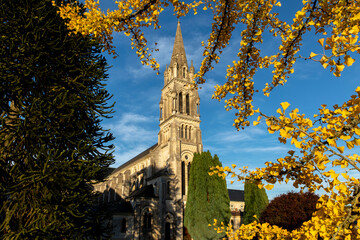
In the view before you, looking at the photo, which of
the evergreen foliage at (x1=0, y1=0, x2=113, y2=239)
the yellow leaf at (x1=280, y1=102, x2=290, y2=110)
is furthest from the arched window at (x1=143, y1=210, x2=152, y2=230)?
the yellow leaf at (x1=280, y1=102, x2=290, y2=110)

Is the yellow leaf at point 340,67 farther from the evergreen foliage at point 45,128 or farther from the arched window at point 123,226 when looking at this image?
the arched window at point 123,226

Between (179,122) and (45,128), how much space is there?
94.9 ft

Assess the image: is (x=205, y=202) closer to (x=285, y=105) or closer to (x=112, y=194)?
(x=285, y=105)

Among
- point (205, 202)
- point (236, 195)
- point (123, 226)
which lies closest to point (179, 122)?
point (205, 202)

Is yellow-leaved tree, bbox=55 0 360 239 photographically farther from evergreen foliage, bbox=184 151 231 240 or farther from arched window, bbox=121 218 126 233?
arched window, bbox=121 218 126 233

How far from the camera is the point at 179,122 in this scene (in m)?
39.3

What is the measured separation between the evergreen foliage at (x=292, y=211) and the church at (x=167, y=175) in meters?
17.7

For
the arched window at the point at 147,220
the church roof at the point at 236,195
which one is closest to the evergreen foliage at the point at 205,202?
the arched window at the point at 147,220

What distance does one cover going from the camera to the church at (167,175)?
33625 mm

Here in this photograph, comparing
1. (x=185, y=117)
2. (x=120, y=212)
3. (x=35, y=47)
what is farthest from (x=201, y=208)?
(x=35, y=47)

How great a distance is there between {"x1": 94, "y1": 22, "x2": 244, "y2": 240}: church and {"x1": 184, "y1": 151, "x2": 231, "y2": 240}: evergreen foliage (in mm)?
6914

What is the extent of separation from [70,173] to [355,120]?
9748 millimetres

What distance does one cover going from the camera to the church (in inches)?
1324

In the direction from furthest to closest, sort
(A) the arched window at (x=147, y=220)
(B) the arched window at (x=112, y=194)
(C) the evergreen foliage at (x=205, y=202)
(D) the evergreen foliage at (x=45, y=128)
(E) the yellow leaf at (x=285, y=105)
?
(B) the arched window at (x=112, y=194)
(A) the arched window at (x=147, y=220)
(C) the evergreen foliage at (x=205, y=202)
(D) the evergreen foliage at (x=45, y=128)
(E) the yellow leaf at (x=285, y=105)
